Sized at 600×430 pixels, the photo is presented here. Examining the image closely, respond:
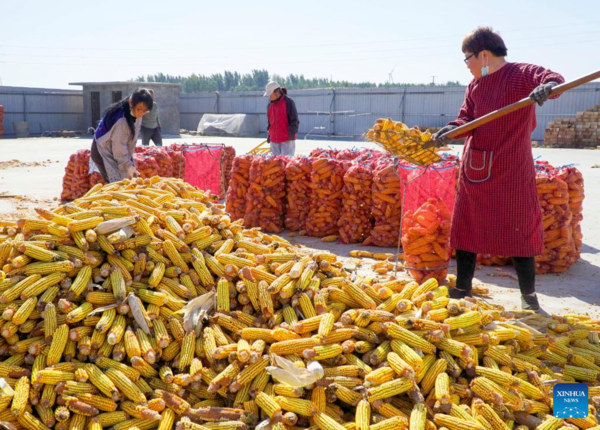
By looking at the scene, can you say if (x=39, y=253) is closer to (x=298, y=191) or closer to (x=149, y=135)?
(x=298, y=191)

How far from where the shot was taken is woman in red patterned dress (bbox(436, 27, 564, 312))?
180 inches

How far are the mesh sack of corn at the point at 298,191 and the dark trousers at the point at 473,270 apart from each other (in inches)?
132

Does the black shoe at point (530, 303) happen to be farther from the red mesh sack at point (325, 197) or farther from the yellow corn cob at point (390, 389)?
the red mesh sack at point (325, 197)

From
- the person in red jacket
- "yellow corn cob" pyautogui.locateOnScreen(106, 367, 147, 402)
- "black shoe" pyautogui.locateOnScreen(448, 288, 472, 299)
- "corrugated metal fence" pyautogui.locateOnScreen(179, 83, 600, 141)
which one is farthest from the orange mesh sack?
"corrugated metal fence" pyautogui.locateOnScreen(179, 83, 600, 141)

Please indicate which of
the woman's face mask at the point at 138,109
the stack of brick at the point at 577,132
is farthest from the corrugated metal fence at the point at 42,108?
the woman's face mask at the point at 138,109

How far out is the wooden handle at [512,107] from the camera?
3.83 m

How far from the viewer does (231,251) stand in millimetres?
4449

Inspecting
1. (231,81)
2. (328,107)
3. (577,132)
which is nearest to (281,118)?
(577,132)

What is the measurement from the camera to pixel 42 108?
35.0m

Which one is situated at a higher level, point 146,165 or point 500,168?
point 500,168

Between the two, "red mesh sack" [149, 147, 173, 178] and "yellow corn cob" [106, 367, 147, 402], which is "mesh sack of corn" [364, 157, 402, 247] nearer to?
"yellow corn cob" [106, 367, 147, 402]

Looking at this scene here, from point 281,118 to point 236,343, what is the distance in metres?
7.15

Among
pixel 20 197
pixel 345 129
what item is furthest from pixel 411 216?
pixel 345 129

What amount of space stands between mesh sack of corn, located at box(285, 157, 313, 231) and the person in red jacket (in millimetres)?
2029
